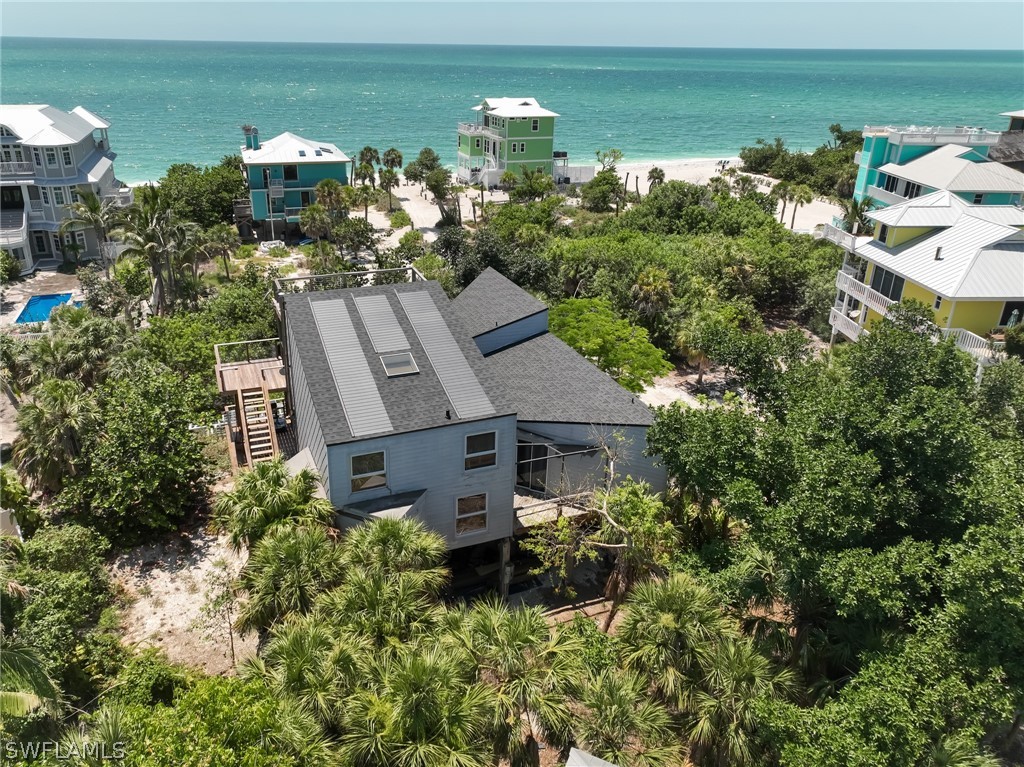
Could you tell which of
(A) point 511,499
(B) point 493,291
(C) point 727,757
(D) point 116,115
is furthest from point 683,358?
(D) point 116,115

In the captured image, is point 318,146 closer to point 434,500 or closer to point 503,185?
point 503,185

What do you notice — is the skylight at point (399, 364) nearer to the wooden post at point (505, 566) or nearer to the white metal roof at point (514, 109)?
the wooden post at point (505, 566)

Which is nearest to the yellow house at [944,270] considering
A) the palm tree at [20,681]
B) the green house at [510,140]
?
the palm tree at [20,681]

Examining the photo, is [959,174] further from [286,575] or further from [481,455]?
[286,575]

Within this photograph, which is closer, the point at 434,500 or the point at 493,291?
the point at 434,500

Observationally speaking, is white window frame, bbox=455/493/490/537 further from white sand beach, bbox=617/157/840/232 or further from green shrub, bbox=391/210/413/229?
white sand beach, bbox=617/157/840/232

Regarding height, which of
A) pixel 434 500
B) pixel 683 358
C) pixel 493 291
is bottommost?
pixel 683 358

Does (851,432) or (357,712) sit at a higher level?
(851,432)
